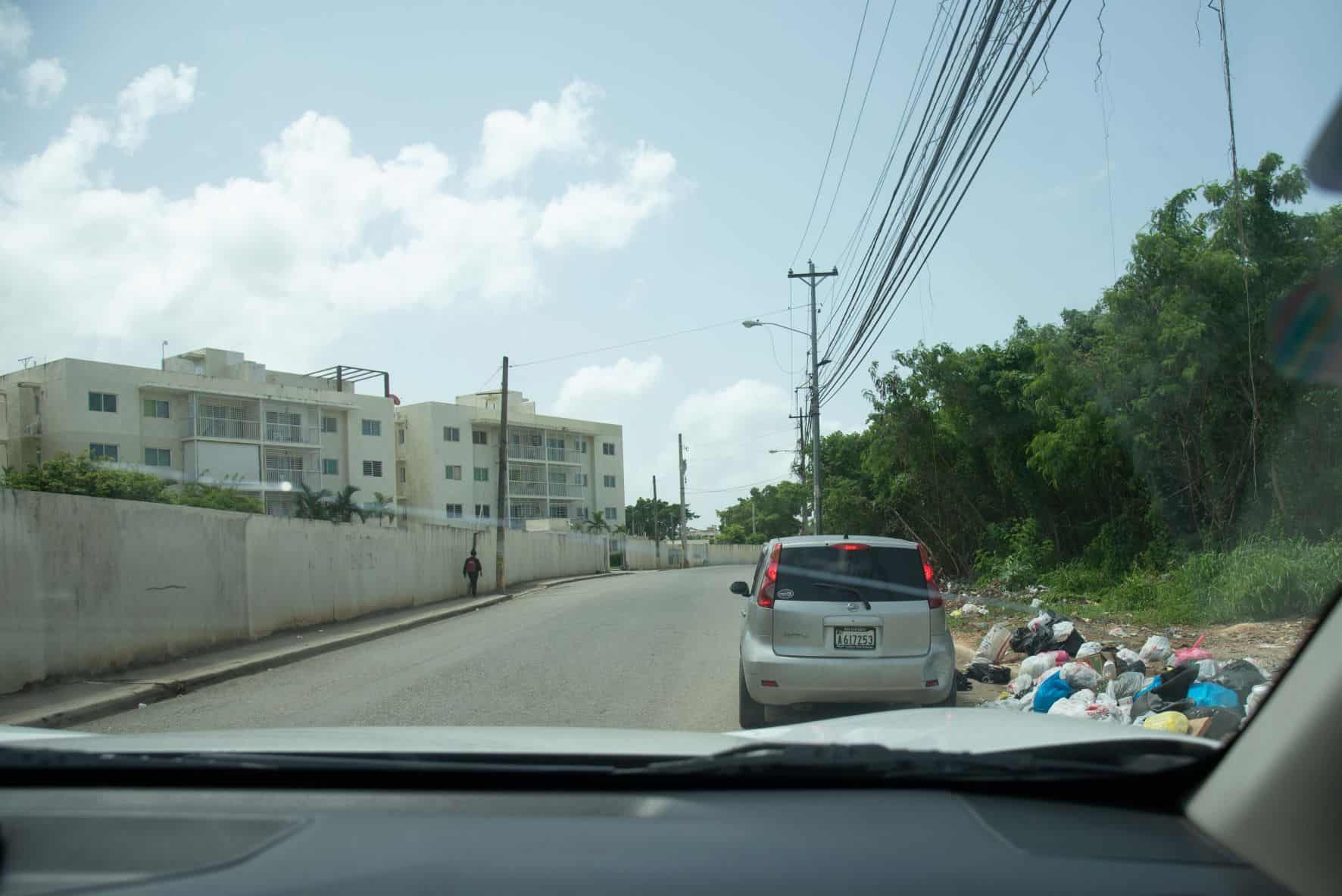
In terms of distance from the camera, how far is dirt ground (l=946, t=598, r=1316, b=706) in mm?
9242

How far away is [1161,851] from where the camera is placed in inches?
80.4

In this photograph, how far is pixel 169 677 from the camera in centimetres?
1134

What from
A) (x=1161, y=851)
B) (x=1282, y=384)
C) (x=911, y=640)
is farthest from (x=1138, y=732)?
(x=1282, y=384)

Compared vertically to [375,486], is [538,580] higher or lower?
lower

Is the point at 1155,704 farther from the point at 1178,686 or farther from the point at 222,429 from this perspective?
the point at 222,429

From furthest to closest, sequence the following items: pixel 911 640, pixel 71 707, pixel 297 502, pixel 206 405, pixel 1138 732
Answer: pixel 297 502
pixel 206 405
pixel 71 707
pixel 911 640
pixel 1138 732

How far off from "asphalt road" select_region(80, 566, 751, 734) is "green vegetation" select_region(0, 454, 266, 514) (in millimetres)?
17579

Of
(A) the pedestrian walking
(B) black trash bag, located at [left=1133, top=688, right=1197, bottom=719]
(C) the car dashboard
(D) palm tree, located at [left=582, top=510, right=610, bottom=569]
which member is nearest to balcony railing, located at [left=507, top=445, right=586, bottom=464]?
(D) palm tree, located at [left=582, top=510, right=610, bottom=569]

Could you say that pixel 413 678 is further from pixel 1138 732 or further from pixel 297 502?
pixel 297 502

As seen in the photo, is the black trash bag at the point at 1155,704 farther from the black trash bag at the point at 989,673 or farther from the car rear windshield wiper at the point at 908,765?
the car rear windshield wiper at the point at 908,765

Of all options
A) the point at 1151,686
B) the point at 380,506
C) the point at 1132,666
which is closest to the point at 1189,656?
the point at 1132,666

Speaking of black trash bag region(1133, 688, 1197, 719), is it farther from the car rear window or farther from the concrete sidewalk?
the concrete sidewalk

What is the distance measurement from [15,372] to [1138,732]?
4896 cm

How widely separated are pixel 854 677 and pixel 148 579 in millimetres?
9500
